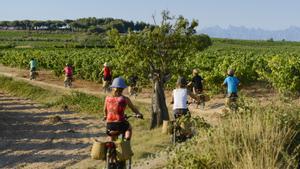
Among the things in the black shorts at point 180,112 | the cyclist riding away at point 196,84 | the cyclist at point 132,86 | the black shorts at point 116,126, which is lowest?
the cyclist at point 132,86

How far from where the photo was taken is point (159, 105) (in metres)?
19.4

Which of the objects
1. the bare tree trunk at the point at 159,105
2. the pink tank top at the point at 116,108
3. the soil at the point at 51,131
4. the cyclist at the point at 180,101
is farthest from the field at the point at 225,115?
the pink tank top at the point at 116,108

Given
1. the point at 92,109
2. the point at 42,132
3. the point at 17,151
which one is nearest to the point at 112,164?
the point at 17,151

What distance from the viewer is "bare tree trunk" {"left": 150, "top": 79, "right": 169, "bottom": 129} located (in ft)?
62.8

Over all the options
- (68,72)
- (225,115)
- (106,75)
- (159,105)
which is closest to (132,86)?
(106,75)

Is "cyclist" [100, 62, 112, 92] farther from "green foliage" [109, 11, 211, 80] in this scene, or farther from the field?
"green foliage" [109, 11, 211, 80]

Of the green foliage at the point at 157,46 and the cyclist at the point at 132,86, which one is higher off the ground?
the green foliage at the point at 157,46

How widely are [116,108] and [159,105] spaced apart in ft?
32.4

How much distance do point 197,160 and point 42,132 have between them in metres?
14.1

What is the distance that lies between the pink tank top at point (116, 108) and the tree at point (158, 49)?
9.10 metres

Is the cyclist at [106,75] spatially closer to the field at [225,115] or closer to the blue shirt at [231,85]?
the field at [225,115]

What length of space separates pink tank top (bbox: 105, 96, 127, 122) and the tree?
9096 millimetres

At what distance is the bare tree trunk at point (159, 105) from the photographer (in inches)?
754

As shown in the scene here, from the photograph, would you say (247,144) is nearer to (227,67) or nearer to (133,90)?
(227,67)
